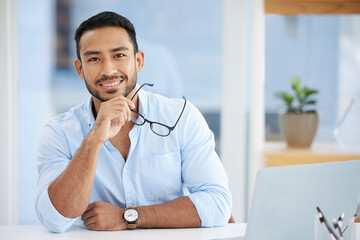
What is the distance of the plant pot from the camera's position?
3027 mm

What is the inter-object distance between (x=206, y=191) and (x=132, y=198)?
304 mm

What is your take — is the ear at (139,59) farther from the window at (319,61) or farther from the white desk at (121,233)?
the window at (319,61)

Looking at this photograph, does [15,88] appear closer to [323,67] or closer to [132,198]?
[132,198]

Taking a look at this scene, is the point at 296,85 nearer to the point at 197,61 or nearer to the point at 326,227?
the point at 197,61

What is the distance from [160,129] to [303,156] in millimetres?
1324

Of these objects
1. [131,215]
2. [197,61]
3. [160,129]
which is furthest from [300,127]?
[131,215]

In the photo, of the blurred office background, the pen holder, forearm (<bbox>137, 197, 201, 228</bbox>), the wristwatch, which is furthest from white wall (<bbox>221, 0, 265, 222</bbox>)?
the pen holder

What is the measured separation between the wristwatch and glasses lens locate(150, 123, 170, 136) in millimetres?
408

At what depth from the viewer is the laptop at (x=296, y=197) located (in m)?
1.16

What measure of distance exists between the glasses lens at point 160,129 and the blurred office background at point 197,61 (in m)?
1.40

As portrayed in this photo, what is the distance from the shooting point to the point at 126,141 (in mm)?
1906

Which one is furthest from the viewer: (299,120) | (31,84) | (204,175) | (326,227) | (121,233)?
(31,84)

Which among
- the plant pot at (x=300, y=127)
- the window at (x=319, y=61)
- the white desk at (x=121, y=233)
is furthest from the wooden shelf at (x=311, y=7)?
the white desk at (x=121, y=233)

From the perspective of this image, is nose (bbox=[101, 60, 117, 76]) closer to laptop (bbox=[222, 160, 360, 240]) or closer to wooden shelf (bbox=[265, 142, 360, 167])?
laptop (bbox=[222, 160, 360, 240])
